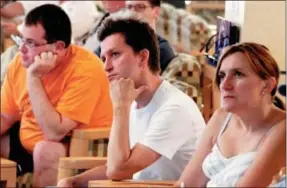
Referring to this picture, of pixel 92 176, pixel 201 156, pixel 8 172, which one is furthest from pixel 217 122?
pixel 8 172

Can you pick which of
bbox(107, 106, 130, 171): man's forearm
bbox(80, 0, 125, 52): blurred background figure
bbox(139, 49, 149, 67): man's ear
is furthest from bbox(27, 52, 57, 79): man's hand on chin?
bbox(80, 0, 125, 52): blurred background figure

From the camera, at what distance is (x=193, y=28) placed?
6086 millimetres

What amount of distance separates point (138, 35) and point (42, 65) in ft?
2.83

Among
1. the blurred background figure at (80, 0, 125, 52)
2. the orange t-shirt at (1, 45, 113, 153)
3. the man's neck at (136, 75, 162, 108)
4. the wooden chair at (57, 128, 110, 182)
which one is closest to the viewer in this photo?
the man's neck at (136, 75, 162, 108)

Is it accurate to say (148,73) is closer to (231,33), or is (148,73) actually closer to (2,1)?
(231,33)

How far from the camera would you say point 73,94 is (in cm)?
380

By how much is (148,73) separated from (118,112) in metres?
0.21

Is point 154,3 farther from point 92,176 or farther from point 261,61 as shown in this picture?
point 261,61

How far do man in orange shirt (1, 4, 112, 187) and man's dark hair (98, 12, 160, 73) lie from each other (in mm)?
731

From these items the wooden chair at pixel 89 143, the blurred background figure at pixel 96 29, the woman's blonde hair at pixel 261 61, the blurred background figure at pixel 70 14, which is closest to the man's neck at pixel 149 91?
the woman's blonde hair at pixel 261 61

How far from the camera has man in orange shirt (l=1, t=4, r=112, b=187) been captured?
3738mm

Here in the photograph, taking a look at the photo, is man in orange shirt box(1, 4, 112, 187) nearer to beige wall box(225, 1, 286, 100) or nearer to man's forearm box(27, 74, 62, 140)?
man's forearm box(27, 74, 62, 140)

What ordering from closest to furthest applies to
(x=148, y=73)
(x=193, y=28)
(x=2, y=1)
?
1. (x=148, y=73)
2. (x=193, y=28)
3. (x=2, y=1)

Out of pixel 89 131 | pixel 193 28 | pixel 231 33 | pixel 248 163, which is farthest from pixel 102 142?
pixel 193 28
